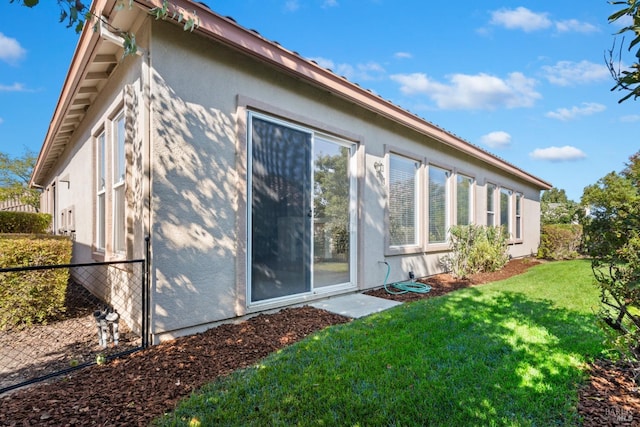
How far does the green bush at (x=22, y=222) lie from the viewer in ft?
27.6

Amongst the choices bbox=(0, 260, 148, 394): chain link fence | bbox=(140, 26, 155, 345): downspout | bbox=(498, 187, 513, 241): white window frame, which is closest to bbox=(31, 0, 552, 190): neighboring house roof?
bbox=(140, 26, 155, 345): downspout

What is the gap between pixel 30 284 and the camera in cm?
419

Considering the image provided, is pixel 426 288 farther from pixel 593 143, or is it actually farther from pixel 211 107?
pixel 593 143

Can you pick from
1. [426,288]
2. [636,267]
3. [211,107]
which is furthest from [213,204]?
[426,288]

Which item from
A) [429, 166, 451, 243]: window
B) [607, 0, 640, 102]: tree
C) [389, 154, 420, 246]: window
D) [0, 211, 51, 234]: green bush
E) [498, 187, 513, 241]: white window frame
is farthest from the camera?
[498, 187, 513, 241]: white window frame

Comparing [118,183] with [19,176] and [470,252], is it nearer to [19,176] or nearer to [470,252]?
[470,252]

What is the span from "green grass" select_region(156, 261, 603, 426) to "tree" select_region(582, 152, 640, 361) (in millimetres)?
504

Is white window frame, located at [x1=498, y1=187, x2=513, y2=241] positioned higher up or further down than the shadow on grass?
higher up

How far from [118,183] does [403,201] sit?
542 centimetres

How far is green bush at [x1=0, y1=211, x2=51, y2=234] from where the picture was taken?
8.42 meters

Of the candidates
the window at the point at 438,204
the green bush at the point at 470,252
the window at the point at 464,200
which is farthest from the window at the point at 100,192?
the window at the point at 464,200

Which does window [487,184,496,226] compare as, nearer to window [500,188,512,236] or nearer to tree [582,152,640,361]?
window [500,188,512,236]

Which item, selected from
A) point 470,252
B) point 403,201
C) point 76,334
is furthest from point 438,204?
point 76,334

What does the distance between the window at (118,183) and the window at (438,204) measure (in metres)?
6.47
